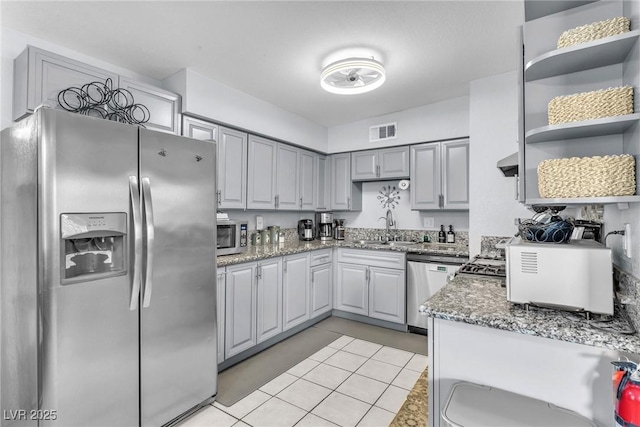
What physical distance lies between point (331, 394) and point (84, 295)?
1710 mm

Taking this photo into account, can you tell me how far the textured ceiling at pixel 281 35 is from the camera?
1.91 meters

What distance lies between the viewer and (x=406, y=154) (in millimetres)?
3799

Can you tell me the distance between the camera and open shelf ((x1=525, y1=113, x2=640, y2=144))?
3.52 feet

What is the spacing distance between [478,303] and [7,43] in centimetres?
A: 326

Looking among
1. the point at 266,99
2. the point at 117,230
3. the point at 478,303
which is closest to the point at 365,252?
the point at 266,99

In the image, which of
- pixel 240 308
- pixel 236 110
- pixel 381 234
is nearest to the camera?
pixel 240 308

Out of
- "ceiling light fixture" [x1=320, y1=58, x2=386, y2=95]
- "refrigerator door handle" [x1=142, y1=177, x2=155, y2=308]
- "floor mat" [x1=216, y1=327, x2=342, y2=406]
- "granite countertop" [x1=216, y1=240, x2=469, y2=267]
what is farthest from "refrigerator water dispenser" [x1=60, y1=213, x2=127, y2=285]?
"ceiling light fixture" [x1=320, y1=58, x2=386, y2=95]

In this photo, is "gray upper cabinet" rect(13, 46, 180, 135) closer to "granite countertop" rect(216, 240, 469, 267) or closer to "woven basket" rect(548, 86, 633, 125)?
"granite countertop" rect(216, 240, 469, 267)

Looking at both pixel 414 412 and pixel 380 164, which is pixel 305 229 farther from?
pixel 414 412

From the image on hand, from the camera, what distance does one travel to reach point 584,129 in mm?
1209

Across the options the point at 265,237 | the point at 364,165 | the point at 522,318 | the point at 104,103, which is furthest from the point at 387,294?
the point at 104,103

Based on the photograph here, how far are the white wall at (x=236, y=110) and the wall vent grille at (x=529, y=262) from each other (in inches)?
106

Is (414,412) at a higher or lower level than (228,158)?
lower

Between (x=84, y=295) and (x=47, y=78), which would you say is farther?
(x=47, y=78)
